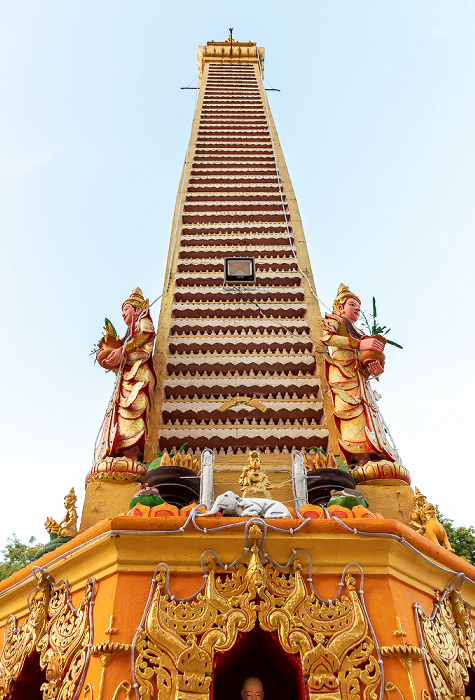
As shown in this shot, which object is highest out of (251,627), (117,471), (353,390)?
(353,390)

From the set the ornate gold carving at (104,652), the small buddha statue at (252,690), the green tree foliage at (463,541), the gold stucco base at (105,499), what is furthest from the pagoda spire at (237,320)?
the green tree foliage at (463,541)

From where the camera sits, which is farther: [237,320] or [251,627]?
[237,320]

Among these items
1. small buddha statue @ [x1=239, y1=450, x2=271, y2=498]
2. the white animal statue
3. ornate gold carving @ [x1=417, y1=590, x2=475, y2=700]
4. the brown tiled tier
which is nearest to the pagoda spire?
the brown tiled tier

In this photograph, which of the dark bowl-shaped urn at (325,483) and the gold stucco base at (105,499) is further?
the gold stucco base at (105,499)

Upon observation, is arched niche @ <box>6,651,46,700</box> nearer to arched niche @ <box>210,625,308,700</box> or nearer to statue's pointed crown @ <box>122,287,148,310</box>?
arched niche @ <box>210,625,308,700</box>

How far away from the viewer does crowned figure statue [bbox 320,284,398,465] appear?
7.59m

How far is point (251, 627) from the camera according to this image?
4.39 meters

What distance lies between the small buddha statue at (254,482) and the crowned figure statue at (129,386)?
1992 mm

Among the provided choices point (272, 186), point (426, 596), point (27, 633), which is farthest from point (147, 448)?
point (272, 186)

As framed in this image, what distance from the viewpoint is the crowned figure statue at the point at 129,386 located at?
25.1 feet

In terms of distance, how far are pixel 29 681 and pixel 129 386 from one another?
3.85 m

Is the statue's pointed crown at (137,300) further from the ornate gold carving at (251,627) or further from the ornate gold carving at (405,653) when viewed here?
the ornate gold carving at (405,653)

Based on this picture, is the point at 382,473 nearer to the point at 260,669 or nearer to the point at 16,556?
the point at 260,669

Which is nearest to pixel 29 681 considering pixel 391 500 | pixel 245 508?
pixel 245 508
